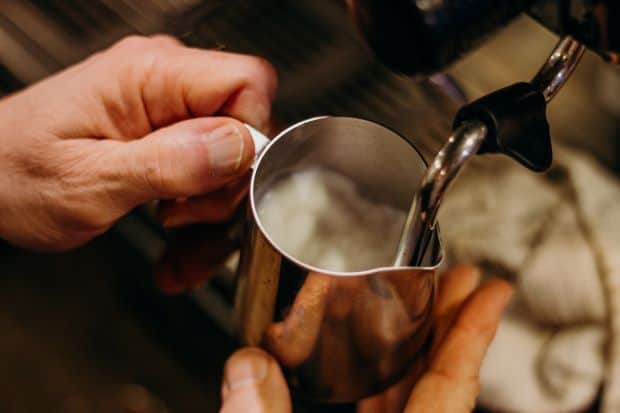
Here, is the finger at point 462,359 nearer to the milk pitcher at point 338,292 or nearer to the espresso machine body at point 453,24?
the milk pitcher at point 338,292

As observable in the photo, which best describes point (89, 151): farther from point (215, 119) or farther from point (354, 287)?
point (354, 287)

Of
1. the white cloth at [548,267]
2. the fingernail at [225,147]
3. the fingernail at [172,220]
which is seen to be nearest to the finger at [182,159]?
the fingernail at [225,147]

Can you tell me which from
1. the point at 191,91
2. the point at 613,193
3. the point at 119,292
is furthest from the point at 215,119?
the point at 613,193

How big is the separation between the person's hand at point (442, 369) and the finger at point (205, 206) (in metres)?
0.13

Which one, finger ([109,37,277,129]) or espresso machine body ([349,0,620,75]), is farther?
finger ([109,37,277,129])

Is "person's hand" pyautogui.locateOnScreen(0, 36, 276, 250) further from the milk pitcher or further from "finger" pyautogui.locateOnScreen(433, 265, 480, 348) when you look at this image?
"finger" pyautogui.locateOnScreen(433, 265, 480, 348)

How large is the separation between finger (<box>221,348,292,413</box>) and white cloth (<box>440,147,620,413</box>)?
0.20 m

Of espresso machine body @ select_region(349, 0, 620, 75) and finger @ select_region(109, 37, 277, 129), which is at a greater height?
espresso machine body @ select_region(349, 0, 620, 75)

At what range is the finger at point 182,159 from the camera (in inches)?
16.8

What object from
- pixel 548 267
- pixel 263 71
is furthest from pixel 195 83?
pixel 548 267

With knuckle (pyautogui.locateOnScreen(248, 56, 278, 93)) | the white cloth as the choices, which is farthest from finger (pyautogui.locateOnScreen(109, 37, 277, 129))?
the white cloth

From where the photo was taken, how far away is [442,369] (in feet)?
1.58

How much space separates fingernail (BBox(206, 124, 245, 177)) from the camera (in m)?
0.42

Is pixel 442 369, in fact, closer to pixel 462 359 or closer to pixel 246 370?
pixel 462 359
